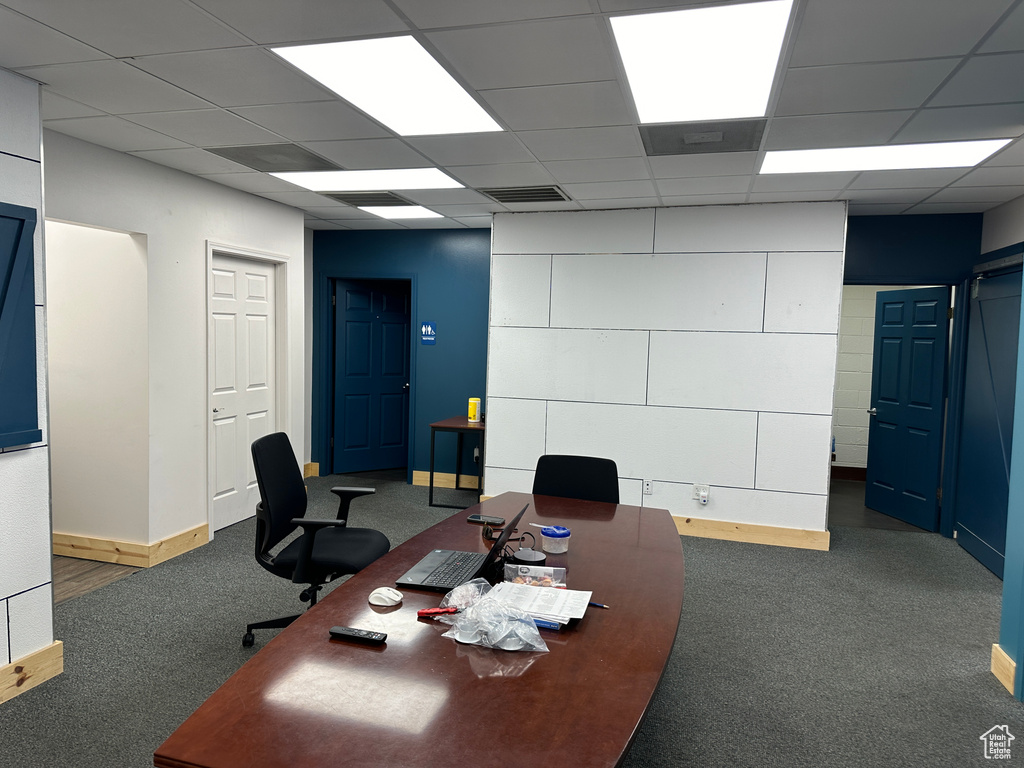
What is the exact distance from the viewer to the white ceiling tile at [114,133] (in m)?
3.39

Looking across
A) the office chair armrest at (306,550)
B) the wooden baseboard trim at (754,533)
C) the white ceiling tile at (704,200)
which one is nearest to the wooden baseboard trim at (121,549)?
the office chair armrest at (306,550)

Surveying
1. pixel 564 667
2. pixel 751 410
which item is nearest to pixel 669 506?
pixel 751 410

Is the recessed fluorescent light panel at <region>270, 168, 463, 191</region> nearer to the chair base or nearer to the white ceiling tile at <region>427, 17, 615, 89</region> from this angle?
the white ceiling tile at <region>427, 17, 615, 89</region>

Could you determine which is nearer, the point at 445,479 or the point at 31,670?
the point at 31,670

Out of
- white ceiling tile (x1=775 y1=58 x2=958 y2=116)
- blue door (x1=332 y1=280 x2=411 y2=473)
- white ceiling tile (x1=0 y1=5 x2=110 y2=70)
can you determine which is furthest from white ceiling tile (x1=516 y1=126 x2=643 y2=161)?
blue door (x1=332 y1=280 x2=411 y2=473)

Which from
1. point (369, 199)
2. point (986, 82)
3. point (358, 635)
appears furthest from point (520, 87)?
point (369, 199)

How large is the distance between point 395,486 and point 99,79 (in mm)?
4633

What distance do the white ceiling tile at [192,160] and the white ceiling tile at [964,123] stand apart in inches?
154

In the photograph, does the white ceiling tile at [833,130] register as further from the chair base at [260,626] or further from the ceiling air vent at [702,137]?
the chair base at [260,626]

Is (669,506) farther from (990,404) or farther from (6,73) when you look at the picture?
(6,73)

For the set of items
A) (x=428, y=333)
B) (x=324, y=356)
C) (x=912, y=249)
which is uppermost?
(x=912, y=249)

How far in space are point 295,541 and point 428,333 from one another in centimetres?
386

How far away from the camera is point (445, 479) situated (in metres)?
6.74

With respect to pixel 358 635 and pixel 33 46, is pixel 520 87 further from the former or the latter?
pixel 358 635
